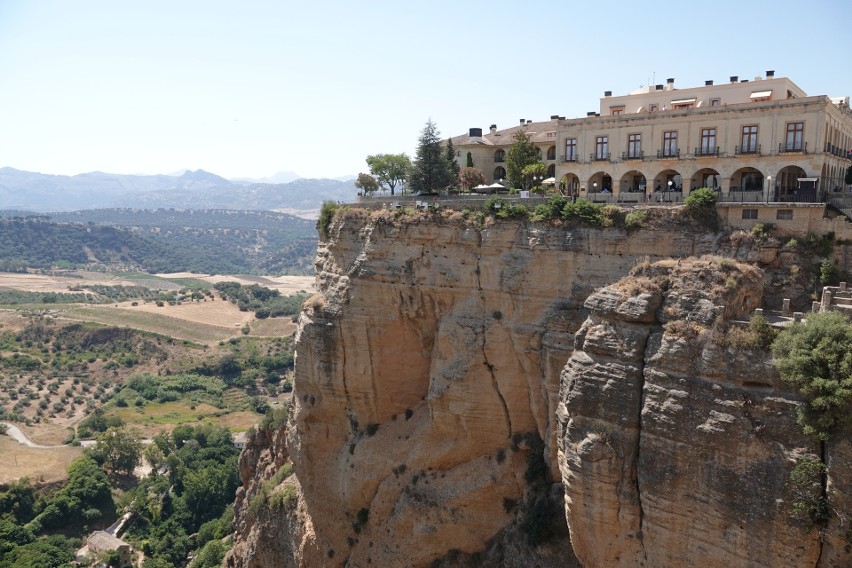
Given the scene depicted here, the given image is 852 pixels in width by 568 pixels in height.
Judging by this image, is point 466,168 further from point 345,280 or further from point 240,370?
point 240,370

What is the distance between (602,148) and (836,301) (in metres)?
16.1

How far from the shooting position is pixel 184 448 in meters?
81.6

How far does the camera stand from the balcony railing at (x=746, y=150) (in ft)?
107

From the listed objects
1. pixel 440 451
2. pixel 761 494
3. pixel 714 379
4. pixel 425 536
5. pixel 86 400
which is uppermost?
pixel 714 379

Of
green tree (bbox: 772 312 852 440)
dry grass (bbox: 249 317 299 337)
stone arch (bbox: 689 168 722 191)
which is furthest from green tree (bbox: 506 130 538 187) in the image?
dry grass (bbox: 249 317 299 337)

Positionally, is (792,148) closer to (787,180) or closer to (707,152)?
(787,180)

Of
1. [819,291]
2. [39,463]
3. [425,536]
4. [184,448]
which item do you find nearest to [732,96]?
[819,291]

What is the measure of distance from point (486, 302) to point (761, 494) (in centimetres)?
1545

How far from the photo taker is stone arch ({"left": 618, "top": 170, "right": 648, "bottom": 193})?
37.5 metres

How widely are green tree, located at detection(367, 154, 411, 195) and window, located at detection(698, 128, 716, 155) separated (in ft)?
76.3

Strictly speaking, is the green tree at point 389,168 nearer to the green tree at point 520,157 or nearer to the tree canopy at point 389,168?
the tree canopy at point 389,168

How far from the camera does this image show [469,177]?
4516cm

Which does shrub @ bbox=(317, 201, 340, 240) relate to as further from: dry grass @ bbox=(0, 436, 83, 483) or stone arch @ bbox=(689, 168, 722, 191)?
dry grass @ bbox=(0, 436, 83, 483)

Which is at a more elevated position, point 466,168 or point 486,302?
point 466,168
